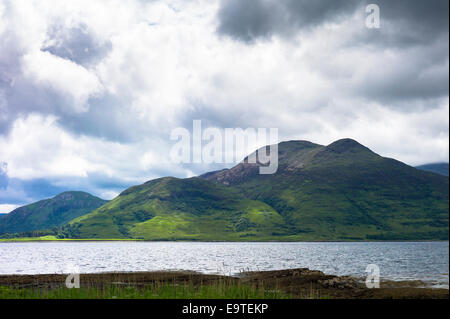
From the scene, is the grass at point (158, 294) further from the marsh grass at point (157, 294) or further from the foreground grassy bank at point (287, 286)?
the foreground grassy bank at point (287, 286)

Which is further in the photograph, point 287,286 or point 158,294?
point 287,286

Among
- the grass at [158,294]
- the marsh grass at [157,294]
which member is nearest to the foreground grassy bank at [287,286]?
the marsh grass at [157,294]

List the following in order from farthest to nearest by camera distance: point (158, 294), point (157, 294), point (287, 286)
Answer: point (287, 286) < point (157, 294) < point (158, 294)

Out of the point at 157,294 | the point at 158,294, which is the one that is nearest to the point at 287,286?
the point at 157,294

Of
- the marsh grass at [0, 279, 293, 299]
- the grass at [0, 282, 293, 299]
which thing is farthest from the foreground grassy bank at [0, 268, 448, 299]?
the grass at [0, 282, 293, 299]

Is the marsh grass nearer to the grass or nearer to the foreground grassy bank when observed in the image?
the grass

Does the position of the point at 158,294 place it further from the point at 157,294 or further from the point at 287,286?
the point at 287,286

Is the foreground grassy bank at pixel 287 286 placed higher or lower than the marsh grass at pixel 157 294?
lower

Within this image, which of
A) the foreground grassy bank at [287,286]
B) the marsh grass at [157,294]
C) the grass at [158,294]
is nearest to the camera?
the grass at [158,294]
